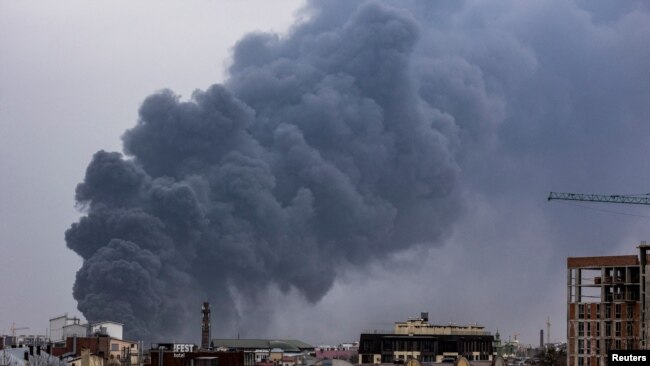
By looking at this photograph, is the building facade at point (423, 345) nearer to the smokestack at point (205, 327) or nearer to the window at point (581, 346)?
the smokestack at point (205, 327)

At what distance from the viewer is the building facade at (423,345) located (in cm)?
14088

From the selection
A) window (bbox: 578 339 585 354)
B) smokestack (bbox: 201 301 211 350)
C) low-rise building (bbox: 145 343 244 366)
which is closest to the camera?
low-rise building (bbox: 145 343 244 366)

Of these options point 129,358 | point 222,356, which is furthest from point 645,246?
point 129,358

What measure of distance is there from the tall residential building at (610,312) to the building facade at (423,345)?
2784cm

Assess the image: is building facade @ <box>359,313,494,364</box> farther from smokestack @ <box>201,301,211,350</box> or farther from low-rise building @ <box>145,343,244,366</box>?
low-rise building @ <box>145,343,244,366</box>

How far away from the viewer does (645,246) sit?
10850 cm

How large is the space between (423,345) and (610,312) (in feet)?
109

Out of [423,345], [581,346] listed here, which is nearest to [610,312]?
[581,346]

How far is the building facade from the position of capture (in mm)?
140875

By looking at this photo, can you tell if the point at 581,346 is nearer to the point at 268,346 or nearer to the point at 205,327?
the point at 205,327

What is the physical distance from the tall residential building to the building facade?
2784 cm

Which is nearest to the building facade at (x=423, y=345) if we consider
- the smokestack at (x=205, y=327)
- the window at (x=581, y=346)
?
the smokestack at (x=205, y=327)

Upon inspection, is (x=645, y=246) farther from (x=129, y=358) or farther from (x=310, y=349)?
(x=310, y=349)

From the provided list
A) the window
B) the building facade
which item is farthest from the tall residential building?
the building facade
